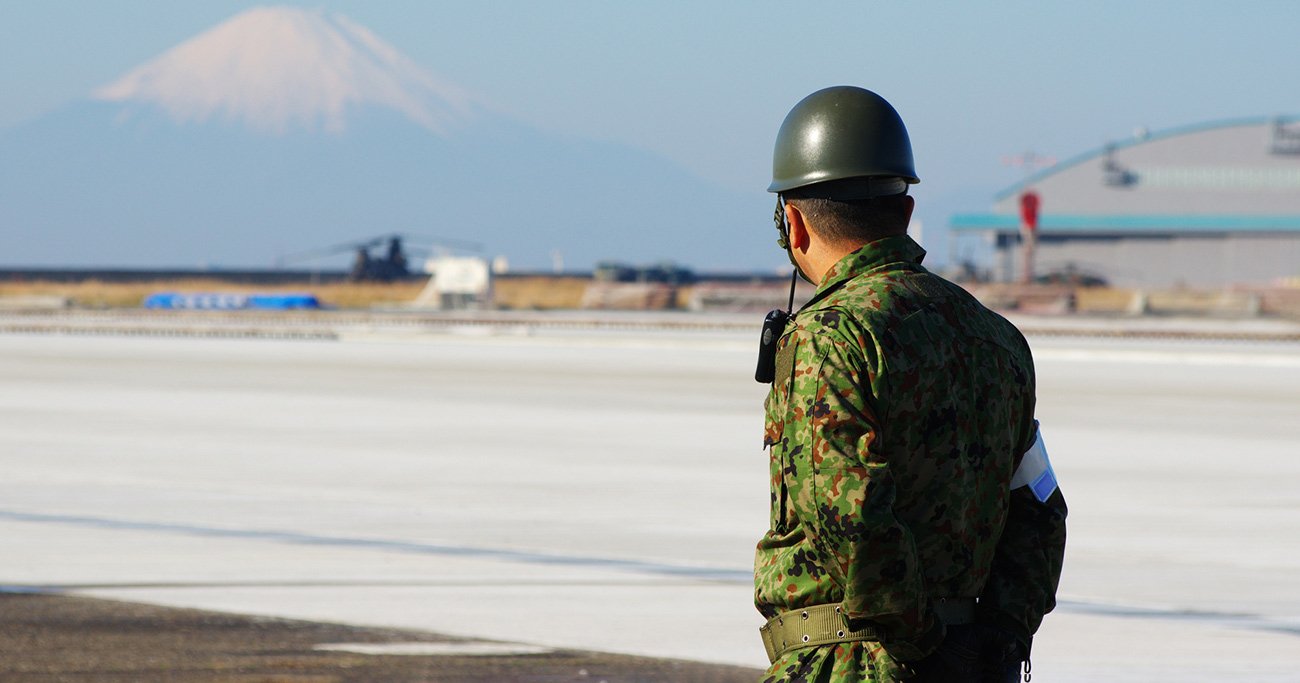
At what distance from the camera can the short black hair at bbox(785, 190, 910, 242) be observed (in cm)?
318

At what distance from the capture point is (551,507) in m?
12.4

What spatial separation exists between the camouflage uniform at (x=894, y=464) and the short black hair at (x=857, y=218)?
38 millimetres

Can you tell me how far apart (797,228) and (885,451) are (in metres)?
0.54

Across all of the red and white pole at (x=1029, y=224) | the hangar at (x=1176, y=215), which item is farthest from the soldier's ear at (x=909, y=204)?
the hangar at (x=1176, y=215)

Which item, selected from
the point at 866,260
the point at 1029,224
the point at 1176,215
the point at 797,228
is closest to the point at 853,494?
the point at 866,260

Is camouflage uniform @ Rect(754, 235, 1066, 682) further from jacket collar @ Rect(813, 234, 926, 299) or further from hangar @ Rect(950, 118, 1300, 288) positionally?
hangar @ Rect(950, 118, 1300, 288)

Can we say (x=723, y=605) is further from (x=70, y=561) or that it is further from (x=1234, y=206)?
(x=1234, y=206)

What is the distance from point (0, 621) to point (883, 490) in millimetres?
6311

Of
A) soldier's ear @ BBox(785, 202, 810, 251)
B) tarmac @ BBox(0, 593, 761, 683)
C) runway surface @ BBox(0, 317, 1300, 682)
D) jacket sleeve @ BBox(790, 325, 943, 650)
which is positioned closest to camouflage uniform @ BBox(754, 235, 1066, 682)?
jacket sleeve @ BBox(790, 325, 943, 650)

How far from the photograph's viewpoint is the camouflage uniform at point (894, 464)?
9.36 feet

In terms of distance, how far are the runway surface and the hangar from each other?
68.3m

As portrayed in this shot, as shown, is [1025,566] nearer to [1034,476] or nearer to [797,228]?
[1034,476]

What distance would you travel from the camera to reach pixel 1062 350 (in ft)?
113

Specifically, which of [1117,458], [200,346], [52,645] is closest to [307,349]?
[200,346]
